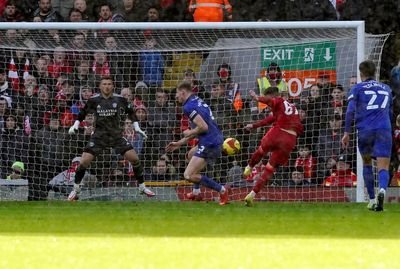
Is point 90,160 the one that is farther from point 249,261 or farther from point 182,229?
point 249,261

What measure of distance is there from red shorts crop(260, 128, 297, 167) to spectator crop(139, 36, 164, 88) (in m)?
2.83

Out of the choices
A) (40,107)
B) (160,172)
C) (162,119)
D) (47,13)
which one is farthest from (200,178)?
(47,13)

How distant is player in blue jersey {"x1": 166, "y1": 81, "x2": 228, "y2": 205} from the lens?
16059 millimetres

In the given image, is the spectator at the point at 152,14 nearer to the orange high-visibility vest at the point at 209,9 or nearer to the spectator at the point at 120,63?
the orange high-visibility vest at the point at 209,9

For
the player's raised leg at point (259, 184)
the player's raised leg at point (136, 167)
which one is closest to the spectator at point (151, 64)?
the player's raised leg at point (136, 167)

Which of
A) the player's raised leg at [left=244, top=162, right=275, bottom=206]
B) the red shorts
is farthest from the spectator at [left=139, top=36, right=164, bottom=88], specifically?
the player's raised leg at [left=244, top=162, right=275, bottom=206]

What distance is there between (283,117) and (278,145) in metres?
0.42

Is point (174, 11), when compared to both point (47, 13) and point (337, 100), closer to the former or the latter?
point (47, 13)

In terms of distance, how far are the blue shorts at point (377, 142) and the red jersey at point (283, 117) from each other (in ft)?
4.87

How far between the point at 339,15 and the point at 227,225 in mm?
8333

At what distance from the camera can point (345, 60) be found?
1811cm

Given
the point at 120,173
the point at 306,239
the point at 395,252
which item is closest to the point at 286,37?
the point at 120,173

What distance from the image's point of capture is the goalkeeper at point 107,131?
17359 mm

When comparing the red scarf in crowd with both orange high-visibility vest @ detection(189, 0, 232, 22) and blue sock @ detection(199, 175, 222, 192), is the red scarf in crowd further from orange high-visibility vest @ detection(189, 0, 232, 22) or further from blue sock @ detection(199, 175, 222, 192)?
blue sock @ detection(199, 175, 222, 192)
